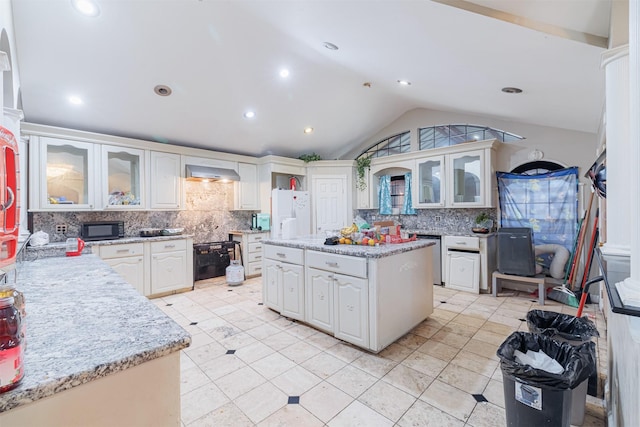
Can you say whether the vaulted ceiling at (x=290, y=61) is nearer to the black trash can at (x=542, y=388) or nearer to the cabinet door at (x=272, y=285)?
the black trash can at (x=542, y=388)

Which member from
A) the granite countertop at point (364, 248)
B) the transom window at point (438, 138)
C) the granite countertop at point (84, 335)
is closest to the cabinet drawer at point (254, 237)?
the granite countertop at point (364, 248)

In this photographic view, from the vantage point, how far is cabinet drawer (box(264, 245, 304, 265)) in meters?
2.96

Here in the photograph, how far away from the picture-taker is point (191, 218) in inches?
198

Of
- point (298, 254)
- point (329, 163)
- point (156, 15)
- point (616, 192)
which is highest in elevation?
point (156, 15)

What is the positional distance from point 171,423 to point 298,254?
6.96 ft

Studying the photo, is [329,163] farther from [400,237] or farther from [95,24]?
[95,24]

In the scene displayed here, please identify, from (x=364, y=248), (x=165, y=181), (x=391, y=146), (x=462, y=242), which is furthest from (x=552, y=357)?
(x=165, y=181)

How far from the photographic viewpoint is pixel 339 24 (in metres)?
2.60

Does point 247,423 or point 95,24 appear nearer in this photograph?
point 247,423

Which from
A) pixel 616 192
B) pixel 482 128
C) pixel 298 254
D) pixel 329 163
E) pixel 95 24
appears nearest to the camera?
pixel 616 192

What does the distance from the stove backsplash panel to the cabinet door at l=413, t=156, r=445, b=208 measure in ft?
10.9

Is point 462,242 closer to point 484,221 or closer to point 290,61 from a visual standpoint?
point 484,221

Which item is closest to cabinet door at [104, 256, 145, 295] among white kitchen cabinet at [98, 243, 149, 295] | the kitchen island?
white kitchen cabinet at [98, 243, 149, 295]

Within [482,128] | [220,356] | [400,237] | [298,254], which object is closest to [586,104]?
[482,128]
